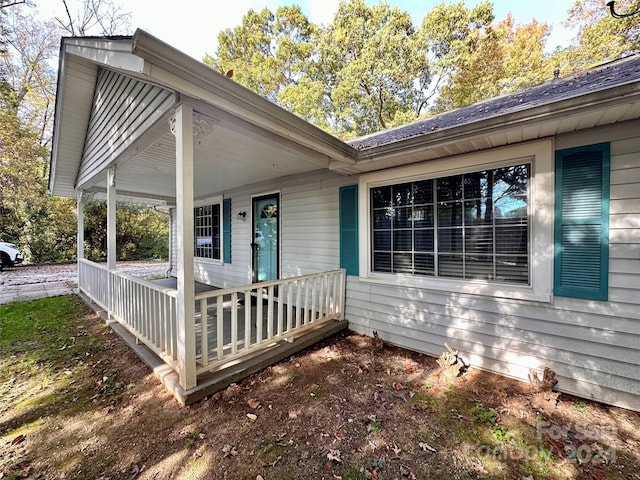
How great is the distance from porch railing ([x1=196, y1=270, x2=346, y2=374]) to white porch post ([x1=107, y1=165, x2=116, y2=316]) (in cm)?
158

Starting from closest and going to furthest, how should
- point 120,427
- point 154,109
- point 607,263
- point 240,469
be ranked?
point 240,469 < point 120,427 < point 607,263 < point 154,109

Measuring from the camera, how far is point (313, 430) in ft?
6.68

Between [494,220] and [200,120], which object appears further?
[494,220]

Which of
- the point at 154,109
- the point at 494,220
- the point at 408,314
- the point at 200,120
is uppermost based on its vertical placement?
the point at 154,109

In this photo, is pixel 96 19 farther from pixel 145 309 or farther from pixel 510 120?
pixel 510 120

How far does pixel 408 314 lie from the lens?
336 cm

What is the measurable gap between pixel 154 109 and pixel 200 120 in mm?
585

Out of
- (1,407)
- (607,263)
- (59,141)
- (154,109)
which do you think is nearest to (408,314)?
(607,263)

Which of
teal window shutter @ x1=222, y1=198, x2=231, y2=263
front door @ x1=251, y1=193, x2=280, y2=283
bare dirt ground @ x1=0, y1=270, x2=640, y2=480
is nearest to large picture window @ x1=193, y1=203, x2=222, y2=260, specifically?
teal window shutter @ x1=222, y1=198, x2=231, y2=263

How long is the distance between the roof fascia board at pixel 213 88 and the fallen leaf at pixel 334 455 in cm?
256

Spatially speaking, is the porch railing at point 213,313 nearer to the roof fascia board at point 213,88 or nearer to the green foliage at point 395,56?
the roof fascia board at point 213,88

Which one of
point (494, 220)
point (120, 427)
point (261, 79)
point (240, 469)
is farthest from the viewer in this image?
point (261, 79)

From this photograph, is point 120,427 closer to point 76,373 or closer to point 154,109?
point 76,373

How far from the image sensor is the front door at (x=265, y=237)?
512 cm
